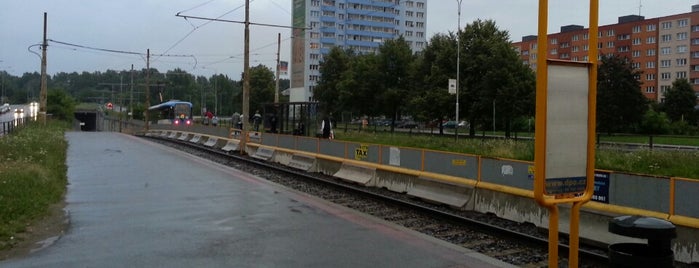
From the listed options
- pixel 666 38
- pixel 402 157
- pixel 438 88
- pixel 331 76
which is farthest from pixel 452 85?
pixel 666 38

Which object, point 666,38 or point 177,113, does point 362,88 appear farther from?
point 666,38

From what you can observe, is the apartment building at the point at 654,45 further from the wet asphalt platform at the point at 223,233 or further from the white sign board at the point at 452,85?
the wet asphalt platform at the point at 223,233

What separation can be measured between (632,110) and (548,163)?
45458mm

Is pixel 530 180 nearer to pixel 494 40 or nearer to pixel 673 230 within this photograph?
pixel 673 230

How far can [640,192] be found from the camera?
7.80 metres

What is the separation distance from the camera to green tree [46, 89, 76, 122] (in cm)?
9431

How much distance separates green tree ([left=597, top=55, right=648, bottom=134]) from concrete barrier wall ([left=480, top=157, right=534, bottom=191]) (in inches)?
1465

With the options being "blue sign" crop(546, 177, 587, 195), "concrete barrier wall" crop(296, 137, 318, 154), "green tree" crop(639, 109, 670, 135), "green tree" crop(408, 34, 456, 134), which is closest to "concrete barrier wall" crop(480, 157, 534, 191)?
"blue sign" crop(546, 177, 587, 195)

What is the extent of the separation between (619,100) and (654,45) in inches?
2539

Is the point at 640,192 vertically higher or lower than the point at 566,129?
lower

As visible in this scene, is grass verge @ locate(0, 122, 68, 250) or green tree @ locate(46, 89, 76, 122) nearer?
grass verge @ locate(0, 122, 68, 250)

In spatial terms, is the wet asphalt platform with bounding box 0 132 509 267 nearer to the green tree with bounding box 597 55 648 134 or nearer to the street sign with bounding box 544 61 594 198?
the street sign with bounding box 544 61 594 198

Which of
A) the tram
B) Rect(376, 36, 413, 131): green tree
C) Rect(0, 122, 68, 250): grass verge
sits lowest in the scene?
Rect(0, 122, 68, 250): grass verge

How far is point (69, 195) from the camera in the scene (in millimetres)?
12086
